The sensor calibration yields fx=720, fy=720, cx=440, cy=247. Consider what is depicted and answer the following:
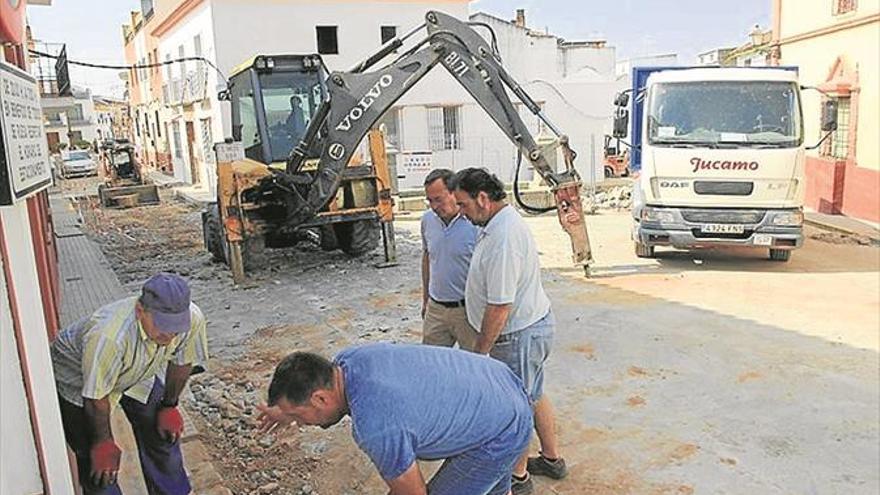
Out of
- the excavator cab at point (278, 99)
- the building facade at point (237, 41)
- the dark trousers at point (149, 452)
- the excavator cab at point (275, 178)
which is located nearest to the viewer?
the dark trousers at point (149, 452)

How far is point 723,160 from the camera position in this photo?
9.19 m

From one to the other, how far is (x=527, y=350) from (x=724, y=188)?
6.49m

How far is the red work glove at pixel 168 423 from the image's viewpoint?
345 cm

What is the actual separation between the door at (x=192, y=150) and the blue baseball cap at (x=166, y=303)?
2299 cm

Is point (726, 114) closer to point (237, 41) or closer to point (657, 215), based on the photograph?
point (657, 215)

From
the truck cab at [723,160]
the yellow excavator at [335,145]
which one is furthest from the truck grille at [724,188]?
the yellow excavator at [335,145]

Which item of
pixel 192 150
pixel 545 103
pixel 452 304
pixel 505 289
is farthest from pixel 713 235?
pixel 192 150

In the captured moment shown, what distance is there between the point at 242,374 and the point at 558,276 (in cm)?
474

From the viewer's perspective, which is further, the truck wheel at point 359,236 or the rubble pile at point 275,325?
the truck wheel at point 359,236

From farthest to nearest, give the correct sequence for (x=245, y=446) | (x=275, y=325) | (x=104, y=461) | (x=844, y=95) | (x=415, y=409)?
(x=844, y=95) < (x=275, y=325) < (x=245, y=446) < (x=104, y=461) < (x=415, y=409)

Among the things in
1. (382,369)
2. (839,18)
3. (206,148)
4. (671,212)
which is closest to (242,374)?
(382,369)

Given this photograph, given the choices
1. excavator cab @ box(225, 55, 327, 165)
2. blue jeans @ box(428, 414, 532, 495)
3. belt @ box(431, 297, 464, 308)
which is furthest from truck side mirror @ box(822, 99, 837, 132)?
blue jeans @ box(428, 414, 532, 495)

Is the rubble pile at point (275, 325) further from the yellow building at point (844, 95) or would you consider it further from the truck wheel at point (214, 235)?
the yellow building at point (844, 95)

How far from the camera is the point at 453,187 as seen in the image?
389 centimetres
